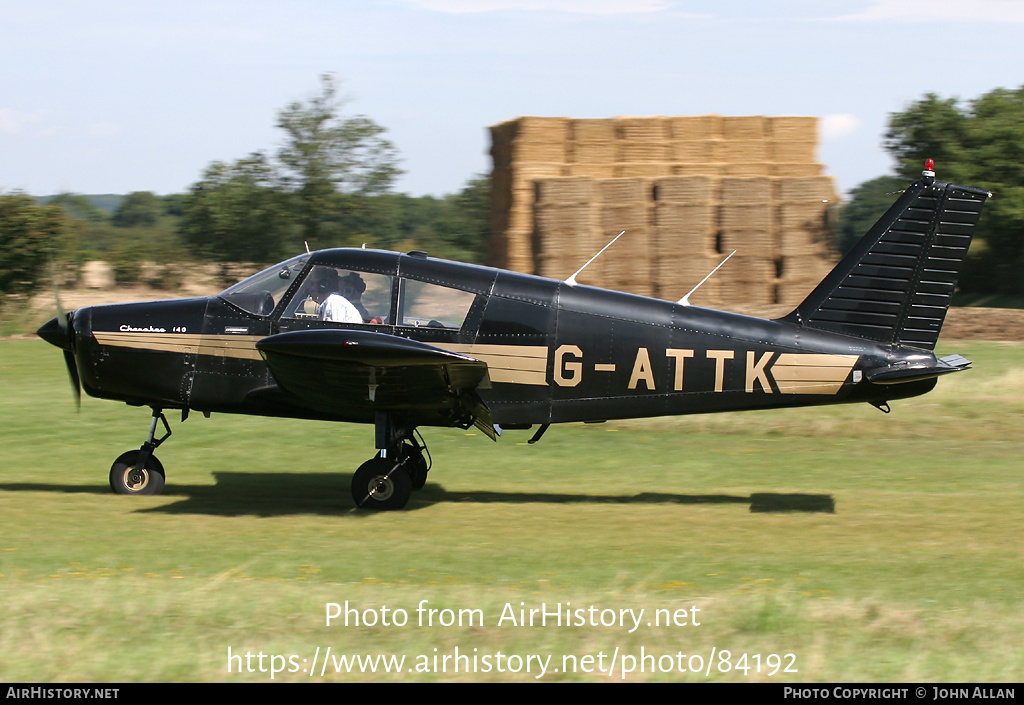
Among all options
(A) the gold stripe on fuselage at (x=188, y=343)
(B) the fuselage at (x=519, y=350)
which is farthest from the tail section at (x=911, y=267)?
(A) the gold stripe on fuselage at (x=188, y=343)

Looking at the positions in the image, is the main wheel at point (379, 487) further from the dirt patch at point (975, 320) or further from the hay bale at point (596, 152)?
the hay bale at point (596, 152)

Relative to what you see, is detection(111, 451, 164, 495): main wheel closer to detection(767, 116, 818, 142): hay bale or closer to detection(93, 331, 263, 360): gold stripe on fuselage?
detection(93, 331, 263, 360): gold stripe on fuselage

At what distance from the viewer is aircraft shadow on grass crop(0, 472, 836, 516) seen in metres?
9.10

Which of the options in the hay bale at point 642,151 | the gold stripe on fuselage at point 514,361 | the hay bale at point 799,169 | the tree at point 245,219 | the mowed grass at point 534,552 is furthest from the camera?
the tree at point 245,219

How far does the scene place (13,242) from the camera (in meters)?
25.2

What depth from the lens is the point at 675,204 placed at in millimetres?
22484

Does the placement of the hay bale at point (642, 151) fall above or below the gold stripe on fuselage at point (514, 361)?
above

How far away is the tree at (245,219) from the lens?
96.8 ft

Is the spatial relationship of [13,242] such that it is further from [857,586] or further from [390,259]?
[857,586]

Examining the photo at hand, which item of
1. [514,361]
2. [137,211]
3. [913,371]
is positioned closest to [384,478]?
[514,361]

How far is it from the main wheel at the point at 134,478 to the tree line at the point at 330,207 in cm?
1761

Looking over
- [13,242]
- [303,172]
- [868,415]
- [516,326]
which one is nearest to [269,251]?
[303,172]

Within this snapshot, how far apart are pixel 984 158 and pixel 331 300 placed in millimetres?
21210

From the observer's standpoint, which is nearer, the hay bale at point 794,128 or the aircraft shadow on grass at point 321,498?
the aircraft shadow on grass at point 321,498
